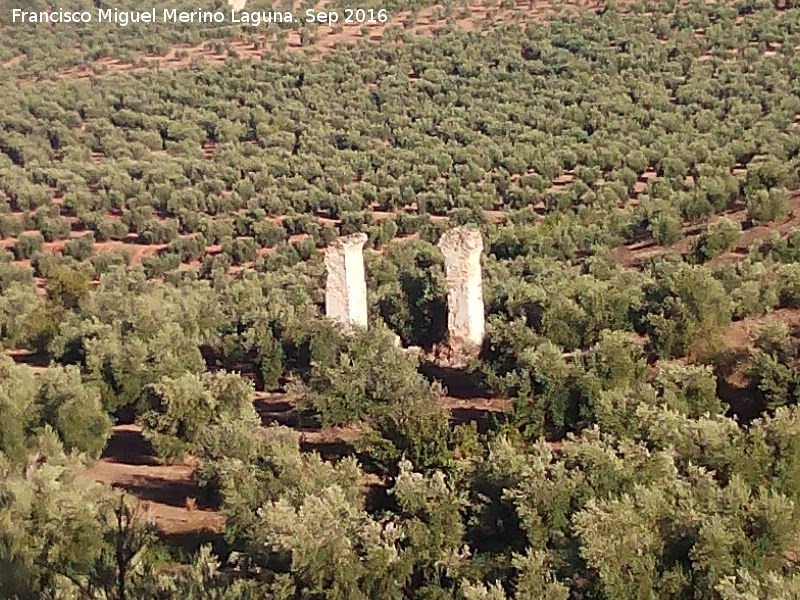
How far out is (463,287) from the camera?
22.0 metres

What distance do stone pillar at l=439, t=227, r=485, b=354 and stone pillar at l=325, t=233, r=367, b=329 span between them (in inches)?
72.3

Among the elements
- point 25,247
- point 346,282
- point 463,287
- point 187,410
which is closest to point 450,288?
point 463,287

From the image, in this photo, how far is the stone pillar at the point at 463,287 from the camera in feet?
70.6

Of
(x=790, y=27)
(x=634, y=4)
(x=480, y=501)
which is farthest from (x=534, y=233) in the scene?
(x=634, y=4)

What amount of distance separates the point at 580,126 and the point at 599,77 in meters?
6.27

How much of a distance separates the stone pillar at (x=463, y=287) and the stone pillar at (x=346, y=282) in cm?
184

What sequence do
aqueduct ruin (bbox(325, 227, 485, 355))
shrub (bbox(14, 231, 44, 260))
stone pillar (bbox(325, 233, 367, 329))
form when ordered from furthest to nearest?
shrub (bbox(14, 231, 44, 260)), stone pillar (bbox(325, 233, 367, 329)), aqueduct ruin (bbox(325, 227, 485, 355))

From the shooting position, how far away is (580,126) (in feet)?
171

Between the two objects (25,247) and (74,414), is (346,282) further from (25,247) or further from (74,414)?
(25,247)

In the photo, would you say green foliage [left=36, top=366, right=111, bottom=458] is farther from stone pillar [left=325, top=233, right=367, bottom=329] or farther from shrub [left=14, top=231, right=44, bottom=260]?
shrub [left=14, top=231, right=44, bottom=260]

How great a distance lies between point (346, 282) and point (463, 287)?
2.46 meters

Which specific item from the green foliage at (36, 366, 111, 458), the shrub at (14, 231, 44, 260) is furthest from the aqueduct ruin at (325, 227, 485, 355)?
the shrub at (14, 231, 44, 260)

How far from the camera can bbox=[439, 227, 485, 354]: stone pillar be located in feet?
70.6

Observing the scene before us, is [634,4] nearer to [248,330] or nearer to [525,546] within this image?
[248,330]
